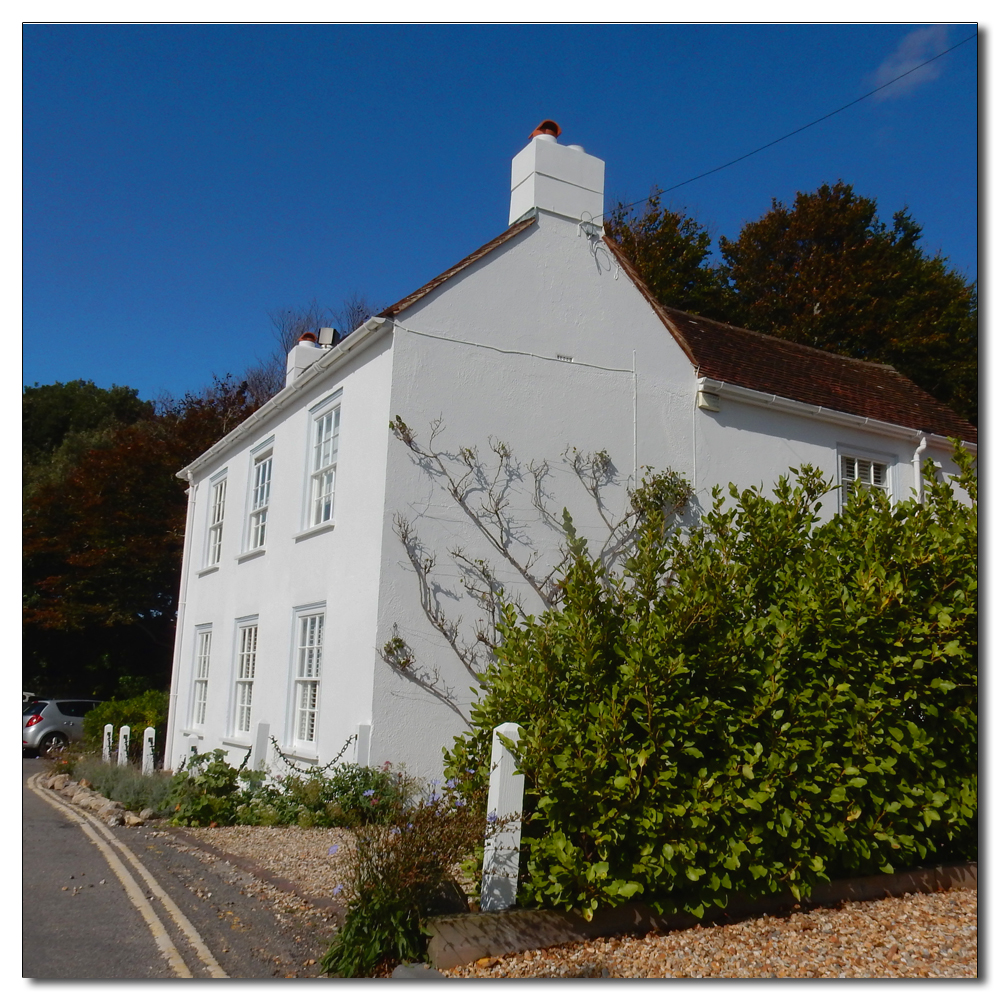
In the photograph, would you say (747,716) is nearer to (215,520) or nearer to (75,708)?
(215,520)

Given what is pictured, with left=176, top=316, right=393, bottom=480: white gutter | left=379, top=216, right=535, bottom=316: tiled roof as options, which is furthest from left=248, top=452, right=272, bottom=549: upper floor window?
left=379, top=216, right=535, bottom=316: tiled roof

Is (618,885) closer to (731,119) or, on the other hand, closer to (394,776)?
(394,776)

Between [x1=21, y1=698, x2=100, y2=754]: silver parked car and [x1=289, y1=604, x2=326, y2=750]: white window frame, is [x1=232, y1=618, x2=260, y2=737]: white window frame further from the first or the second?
[x1=21, y1=698, x2=100, y2=754]: silver parked car

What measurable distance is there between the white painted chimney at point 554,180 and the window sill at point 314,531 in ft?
15.4

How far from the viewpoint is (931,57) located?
616 cm

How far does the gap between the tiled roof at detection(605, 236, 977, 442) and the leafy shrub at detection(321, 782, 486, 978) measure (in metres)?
8.73

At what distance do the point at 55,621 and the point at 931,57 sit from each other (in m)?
21.4

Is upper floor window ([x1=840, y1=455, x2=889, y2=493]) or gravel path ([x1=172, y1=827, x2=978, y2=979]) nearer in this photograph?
gravel path ([x1=172, y1=827, x2=978, y2=979])

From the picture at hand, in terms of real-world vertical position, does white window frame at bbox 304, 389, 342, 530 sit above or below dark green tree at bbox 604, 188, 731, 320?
below

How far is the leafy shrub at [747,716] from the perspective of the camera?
574 centimetres

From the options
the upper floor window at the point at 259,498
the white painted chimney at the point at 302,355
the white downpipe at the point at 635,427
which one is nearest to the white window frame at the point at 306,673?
the upper floor window at the point at 259,498

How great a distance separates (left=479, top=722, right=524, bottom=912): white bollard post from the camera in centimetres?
563

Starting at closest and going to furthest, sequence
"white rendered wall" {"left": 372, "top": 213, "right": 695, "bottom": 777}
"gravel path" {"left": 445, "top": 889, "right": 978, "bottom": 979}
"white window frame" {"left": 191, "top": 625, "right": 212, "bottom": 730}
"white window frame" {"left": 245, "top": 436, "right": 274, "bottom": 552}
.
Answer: "gravel path" {"left": 445, "top": 889, "right": 978, "bottom": 979} → "white rendered wall" {"left": 372, "top": 213, "right": 695, "bottom": 777} → "white window frame" {"left": 245, "top": 436, "right": 274, "bottom": 552} → "white window frame" {"left": 191, "top": 625, "right": 212, "bottom": 730}
